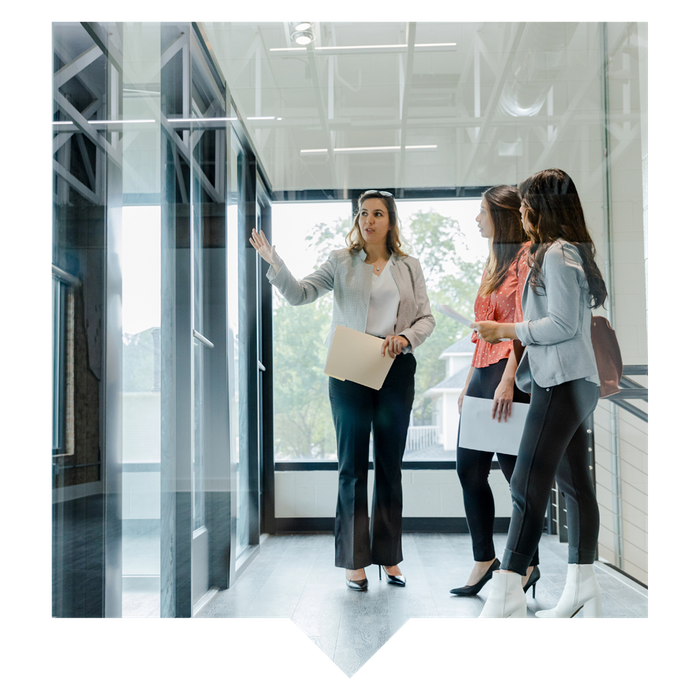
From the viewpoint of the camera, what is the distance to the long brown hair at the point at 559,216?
173 centimetres

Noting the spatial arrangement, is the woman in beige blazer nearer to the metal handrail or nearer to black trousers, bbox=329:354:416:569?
black trousers, bbox=329:354:416:569

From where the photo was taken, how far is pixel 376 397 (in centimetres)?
174

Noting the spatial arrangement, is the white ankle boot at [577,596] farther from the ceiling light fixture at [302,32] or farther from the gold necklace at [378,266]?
the ceiling light fixture at [302,32]

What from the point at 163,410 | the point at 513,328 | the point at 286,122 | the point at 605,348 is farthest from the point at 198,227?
the point at 605,348

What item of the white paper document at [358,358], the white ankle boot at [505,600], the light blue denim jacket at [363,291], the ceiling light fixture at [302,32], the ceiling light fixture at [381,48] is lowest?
the white ankle boot at [505,600]

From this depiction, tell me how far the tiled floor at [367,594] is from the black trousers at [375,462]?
0.15 ft

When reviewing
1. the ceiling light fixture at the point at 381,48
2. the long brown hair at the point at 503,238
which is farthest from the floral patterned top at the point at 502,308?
the ceiling light fixture at the point at 381,48

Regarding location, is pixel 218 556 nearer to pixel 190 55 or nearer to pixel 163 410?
pixel 163 410

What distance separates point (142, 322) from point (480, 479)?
104 centimetres

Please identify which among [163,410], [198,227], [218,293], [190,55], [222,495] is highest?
[190,55]

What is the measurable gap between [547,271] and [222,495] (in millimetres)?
1097

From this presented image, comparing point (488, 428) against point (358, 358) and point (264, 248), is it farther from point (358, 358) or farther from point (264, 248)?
point (264, 248)

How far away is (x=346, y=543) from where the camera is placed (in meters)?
1.74

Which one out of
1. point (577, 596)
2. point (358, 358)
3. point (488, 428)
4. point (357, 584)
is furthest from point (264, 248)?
point (577, 596)
